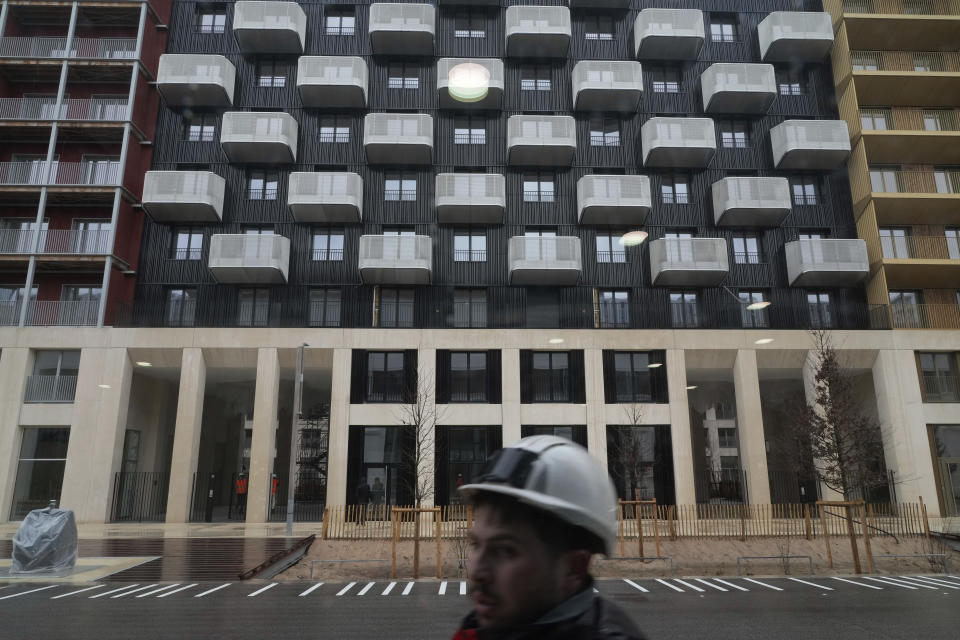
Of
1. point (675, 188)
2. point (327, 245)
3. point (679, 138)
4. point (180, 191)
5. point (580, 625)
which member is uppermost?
point (679, 138)

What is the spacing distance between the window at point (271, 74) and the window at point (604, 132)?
17060mm

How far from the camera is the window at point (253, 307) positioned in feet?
104

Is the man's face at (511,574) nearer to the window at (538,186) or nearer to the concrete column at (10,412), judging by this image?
the window at (538,186)

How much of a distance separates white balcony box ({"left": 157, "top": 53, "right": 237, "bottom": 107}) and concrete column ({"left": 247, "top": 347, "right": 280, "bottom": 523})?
1399 centimetres

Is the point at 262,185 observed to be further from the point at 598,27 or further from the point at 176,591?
the point at 176,591

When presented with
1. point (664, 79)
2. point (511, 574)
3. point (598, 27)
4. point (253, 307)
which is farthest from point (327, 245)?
point (511, 574)

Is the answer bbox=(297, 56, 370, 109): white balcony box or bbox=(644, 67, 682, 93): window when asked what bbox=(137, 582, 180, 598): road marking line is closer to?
bbox=(297, 56, 370, 109): white balcony box

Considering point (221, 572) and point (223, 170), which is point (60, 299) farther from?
point (221, 572)

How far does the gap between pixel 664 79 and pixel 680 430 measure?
19.6 meters

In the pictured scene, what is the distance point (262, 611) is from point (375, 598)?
2.52 metres

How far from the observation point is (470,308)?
107 ft

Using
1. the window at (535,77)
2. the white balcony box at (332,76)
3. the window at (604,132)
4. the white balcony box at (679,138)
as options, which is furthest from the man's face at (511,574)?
the window at (535,77)

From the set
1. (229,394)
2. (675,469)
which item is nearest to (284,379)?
(229,394)

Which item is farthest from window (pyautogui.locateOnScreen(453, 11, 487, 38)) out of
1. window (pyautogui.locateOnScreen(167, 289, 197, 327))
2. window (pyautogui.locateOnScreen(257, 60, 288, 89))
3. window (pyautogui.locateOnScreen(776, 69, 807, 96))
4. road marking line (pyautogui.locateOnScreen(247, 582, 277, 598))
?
road marking line (pyautogui.locateOnScreen(247, 582, 277, 598))
